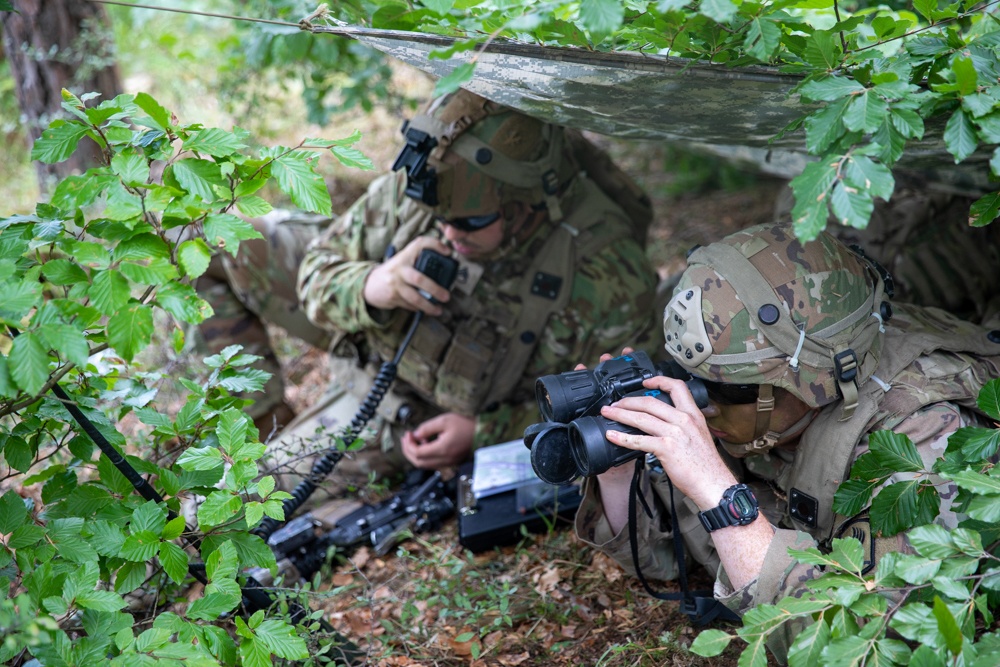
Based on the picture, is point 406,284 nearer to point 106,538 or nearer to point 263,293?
point 263,293

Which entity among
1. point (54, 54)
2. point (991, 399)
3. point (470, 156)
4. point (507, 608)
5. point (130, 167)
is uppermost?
point (130, 167)

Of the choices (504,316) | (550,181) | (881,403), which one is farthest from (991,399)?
(504,316)

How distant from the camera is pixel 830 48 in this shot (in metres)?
1.97

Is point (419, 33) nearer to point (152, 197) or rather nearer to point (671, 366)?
point (152, 197)

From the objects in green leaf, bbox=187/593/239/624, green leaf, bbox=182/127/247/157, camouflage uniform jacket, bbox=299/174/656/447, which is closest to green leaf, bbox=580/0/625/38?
green leaf, bbox=182/127/247/157

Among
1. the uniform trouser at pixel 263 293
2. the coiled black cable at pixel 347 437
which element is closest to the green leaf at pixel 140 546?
the coiled black cable at pixel 347 437

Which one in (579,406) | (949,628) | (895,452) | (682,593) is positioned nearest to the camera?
(949,628)

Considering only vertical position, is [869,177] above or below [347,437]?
above

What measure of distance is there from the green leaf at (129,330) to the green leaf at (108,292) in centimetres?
2

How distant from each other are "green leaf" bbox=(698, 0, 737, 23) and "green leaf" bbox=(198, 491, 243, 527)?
165cm

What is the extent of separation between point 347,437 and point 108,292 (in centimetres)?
175

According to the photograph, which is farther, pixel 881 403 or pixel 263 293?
pixel 263 293

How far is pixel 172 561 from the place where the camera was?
2.09m

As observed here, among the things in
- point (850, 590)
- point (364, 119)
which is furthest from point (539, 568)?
point (364, 119)
